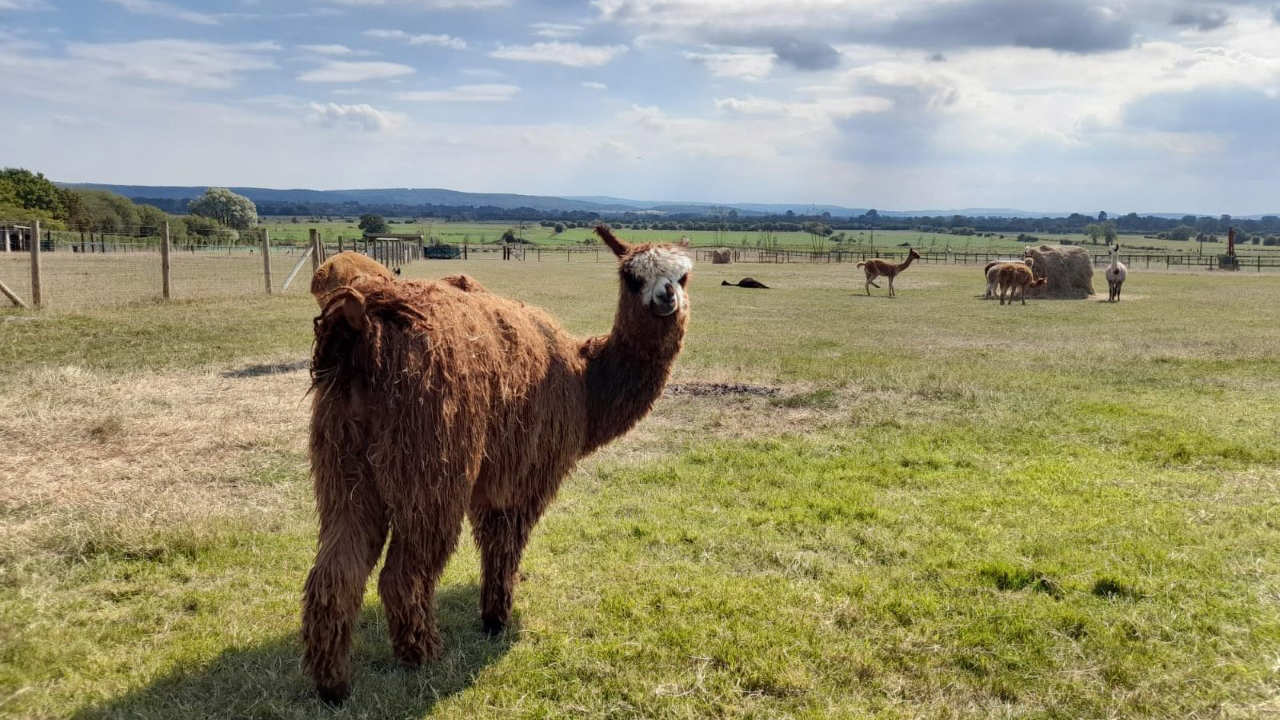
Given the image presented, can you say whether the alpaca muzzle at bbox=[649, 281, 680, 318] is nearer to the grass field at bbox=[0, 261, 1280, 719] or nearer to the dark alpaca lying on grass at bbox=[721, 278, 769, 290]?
the grass field at bbox=[0, 261, 1280, 719]

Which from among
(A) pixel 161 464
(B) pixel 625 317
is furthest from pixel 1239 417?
(A) pixel 161 464

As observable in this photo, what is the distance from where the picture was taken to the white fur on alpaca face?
4523 mm

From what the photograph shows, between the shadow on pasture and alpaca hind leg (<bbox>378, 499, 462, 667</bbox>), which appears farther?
the shadow on pasture

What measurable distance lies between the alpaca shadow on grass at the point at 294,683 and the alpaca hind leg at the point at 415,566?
0.17 m

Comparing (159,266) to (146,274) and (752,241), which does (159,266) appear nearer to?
(146,274)

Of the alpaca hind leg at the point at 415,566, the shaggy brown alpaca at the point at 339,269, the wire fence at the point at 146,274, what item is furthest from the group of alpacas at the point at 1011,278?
the alpaca hind leg at the point at 415,566

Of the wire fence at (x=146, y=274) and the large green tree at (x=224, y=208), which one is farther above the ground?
the large green tree at (x=224, y=208)

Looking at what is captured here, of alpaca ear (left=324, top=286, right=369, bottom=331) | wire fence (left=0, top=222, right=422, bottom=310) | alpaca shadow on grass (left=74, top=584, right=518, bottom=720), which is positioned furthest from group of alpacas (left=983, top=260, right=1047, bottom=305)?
alpaca ear (left=324, top=286, right=369, bottom=331)

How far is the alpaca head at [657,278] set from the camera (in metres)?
4.53

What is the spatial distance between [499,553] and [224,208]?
13044 cm

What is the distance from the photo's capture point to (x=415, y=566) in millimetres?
3729

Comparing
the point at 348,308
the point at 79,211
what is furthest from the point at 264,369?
the point at 79,211

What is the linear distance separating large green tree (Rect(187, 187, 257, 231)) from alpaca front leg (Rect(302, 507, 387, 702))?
12512cm

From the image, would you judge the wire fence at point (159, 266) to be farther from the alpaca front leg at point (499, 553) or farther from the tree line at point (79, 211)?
the alpaca front leg at point (499, 553)
